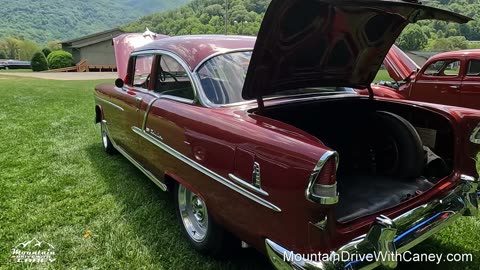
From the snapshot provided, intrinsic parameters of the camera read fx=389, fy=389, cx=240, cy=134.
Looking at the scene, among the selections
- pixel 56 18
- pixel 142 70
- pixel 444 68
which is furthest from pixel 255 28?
pixel 56 18

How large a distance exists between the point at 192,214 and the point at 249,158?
1171 mm

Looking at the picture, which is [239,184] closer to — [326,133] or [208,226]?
[208,226]

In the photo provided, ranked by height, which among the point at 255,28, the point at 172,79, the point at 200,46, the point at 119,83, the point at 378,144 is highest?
the point at 255,28

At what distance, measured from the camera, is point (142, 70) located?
4359 millimetres

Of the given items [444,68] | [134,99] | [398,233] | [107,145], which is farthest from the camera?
[444,68]

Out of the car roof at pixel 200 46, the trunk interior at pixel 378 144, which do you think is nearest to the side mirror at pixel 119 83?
the car roof at pixel 200 46

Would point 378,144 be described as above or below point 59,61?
above

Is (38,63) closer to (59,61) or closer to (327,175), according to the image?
(59,61)

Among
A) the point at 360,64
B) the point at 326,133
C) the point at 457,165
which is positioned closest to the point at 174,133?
the point at 326,133

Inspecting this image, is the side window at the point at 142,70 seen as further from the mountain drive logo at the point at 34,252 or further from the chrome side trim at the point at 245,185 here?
the chrome side trim at the point at 245,185

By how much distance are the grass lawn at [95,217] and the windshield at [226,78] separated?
1167 mm

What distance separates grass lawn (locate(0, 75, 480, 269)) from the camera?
2850 mm

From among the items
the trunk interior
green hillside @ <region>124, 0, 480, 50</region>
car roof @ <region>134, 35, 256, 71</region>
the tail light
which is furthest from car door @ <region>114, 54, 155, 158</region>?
green hillside @ <region>124, 0, 480, 50</region>

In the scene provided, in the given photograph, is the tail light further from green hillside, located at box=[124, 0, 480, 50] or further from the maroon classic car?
green hillside, located at box=[124, 0, 480, 50]
